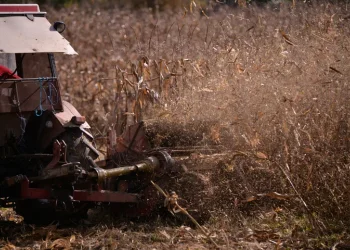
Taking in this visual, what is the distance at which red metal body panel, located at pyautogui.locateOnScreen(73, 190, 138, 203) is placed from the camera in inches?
284

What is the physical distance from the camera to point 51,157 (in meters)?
7.28

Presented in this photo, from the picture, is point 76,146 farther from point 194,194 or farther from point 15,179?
point 194,194

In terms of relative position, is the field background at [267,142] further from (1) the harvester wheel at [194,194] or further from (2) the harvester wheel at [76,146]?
(2) the harvester wheel at [76,146]

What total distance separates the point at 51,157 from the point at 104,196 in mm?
593

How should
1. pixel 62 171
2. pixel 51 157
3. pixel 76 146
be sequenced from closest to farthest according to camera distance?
pixel 62 171 → pixel 51 157 → pixel 76 146

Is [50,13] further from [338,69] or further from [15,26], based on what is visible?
[338,69]

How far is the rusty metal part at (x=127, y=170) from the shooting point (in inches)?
279

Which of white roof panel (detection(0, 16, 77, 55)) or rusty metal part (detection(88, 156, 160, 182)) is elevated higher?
white roof panel (detection(0, 16, 77, 55))

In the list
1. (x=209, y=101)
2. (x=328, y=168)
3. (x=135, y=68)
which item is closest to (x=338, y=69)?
(x=328, y=168)

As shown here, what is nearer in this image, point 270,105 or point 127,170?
point 127,170

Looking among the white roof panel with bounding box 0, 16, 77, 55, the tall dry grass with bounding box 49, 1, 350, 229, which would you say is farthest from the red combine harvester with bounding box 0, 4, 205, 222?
the tall dry grass with bounding box 49, 1, 350, 229

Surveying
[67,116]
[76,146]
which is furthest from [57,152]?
[67,116]

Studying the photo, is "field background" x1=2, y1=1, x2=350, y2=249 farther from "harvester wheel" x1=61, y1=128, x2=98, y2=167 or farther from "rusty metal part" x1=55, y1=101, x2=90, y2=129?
"rusty metal part" x1=55, y1=101, x2=90, y2=129

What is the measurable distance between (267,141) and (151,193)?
1.18 m
